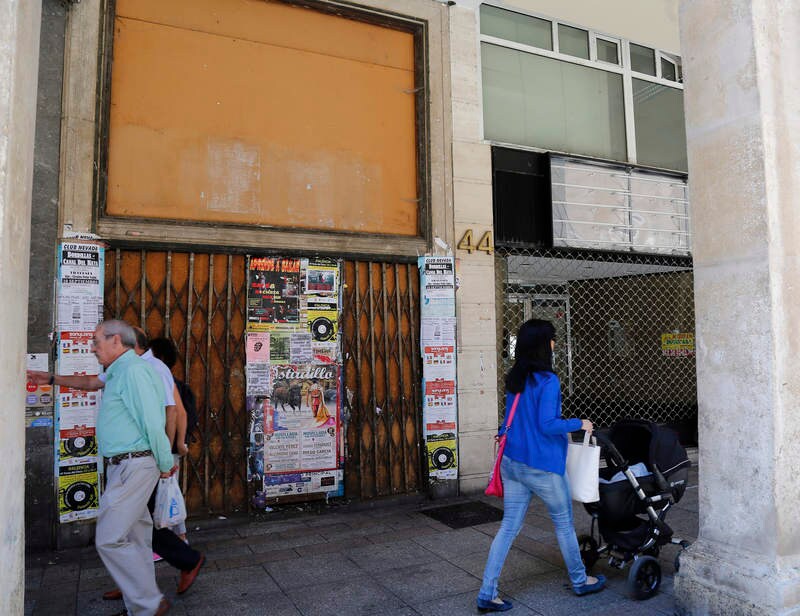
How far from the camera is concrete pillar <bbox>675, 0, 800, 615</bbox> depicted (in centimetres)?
330

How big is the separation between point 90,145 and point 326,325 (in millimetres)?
2842

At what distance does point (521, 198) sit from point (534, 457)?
4464 millimetres

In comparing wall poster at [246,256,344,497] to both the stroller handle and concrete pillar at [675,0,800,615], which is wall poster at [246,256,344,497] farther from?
concrete pillar at [675,0,800,615]

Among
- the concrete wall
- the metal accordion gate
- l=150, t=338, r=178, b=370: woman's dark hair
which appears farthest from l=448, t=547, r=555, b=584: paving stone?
the concrete wall

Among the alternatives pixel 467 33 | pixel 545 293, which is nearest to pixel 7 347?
pixel 467 33

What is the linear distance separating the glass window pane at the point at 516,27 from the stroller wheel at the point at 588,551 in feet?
20.4

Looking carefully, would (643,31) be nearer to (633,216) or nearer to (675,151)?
(675,151)

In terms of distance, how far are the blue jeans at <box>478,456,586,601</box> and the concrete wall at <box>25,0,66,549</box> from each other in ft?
12.7

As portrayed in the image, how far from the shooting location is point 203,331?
19.6 feet

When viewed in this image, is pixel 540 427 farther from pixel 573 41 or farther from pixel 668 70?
pixel 668 70

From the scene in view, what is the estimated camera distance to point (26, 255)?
276cm

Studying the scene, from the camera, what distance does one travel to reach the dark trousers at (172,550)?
162 inches

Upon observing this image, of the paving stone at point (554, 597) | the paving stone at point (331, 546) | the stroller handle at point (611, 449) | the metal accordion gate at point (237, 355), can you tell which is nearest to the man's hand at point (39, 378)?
the metal accordion gate at point (237, 355)

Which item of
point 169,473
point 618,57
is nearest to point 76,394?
point 169,473
